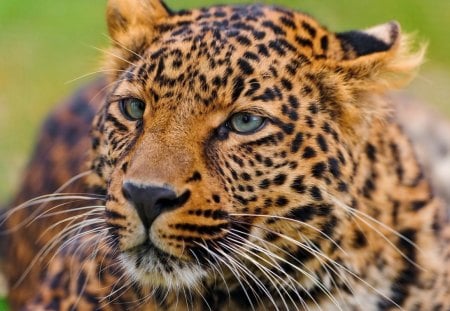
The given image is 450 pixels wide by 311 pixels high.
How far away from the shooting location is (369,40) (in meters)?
6.51

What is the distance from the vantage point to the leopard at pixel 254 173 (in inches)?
231

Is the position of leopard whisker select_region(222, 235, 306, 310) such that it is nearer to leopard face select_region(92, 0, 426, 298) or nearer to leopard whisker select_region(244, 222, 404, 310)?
leopard face select_region(92, 0, 426, 298)

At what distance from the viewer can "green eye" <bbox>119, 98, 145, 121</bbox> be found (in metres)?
6.19

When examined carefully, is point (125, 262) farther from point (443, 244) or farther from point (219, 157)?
point (443, 244)

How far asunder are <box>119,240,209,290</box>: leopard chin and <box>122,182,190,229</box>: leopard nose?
18 centimetres

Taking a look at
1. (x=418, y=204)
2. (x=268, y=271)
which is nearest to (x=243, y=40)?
(x=268, y=271)

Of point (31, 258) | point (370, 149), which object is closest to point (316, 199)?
point (370, 149)

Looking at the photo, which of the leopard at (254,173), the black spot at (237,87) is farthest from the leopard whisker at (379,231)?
the black spot at (237,87)

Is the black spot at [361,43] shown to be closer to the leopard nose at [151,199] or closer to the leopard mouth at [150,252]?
the leopard nose at [151,199]

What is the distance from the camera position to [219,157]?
595cm

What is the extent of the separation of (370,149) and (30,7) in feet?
27.4

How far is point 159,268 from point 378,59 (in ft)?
4.92

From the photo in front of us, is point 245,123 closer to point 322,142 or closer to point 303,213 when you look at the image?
point 322,142

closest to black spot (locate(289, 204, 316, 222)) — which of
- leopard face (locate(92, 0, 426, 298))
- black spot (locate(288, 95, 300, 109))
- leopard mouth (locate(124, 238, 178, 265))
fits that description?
leopard face (locate(92, 0, 426, 298))
